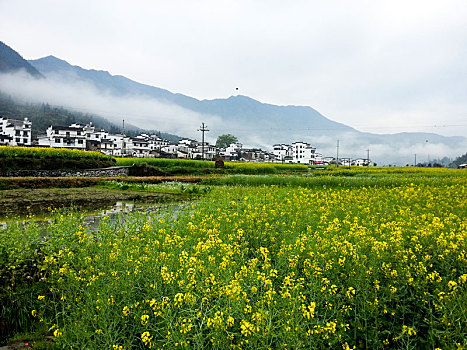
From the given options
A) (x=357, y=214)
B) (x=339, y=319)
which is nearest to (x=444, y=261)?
(x=339, y=319)

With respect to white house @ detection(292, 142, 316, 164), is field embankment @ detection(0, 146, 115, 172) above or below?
below

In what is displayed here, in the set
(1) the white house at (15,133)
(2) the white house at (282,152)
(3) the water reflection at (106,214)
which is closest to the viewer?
(3) the water reflection at (106,214)

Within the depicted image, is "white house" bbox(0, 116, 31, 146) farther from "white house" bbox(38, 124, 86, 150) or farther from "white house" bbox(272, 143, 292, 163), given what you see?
"white house" bbox(272, 143, 292, 163)

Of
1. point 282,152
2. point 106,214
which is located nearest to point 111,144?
point 282,152

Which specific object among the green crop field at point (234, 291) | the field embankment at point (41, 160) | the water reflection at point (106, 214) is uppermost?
the field embankment at point (41, 160)

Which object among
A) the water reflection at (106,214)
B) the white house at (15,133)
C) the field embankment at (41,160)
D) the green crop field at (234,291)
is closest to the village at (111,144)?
the white house at (15,133)

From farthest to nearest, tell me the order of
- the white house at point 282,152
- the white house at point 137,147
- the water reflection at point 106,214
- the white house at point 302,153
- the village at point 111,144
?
1. the white house at point 282,152
2. the white house at point 302,153
3. the white house at point 137,147
4. the village at point 111,144
5. the water reflection at point 106,214

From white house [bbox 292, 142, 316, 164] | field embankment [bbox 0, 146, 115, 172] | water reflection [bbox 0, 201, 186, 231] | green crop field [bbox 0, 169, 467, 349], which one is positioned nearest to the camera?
green crop field [bbox 0, 169, 467, 349]

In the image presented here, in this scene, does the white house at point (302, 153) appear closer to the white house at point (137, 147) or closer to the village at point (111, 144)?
the village at point (111, 144)

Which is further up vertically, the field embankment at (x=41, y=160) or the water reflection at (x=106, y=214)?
the field embankment at (x=41, y=160)

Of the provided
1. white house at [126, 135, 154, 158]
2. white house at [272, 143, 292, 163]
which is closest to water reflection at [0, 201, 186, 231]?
white house at [126, 135, 154, 158]

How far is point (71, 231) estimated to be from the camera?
19.1 feet

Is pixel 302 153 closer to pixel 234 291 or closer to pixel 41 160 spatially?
pixel 41 160

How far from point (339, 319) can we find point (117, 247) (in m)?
3.56
